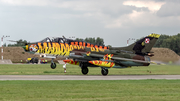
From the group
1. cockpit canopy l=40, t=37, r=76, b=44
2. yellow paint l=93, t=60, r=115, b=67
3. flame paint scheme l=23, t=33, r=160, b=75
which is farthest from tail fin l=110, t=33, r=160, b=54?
cockpit canopy l=40, t=37, r=76, b=44

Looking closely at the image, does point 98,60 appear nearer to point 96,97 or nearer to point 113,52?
point 113,52

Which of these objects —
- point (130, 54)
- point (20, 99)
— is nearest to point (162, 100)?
point (20, 99)

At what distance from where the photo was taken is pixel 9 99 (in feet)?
43.6

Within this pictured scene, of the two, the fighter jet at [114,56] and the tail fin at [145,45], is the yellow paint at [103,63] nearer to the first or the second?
the fighter jet at [114,56]

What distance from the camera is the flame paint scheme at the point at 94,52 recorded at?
30438 mm

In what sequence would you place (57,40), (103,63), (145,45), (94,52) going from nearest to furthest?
(57,40)
(103,63)
(94,52)
(145,45)

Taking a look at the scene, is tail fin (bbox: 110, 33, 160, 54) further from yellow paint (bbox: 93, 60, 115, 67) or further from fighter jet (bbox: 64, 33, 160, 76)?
yellow paint (bbox: 93, 60, 115, 67)

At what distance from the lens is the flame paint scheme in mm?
30438

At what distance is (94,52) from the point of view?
32969 millimetres

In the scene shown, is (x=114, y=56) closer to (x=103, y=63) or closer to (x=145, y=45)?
(x=103, y=63)

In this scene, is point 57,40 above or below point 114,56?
above

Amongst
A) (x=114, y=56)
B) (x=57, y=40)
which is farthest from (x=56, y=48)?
(x=114, y=56)

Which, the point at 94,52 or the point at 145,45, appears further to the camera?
the point at 145,45

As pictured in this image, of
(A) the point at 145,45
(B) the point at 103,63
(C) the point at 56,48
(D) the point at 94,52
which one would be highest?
(A) the point at 145,45
